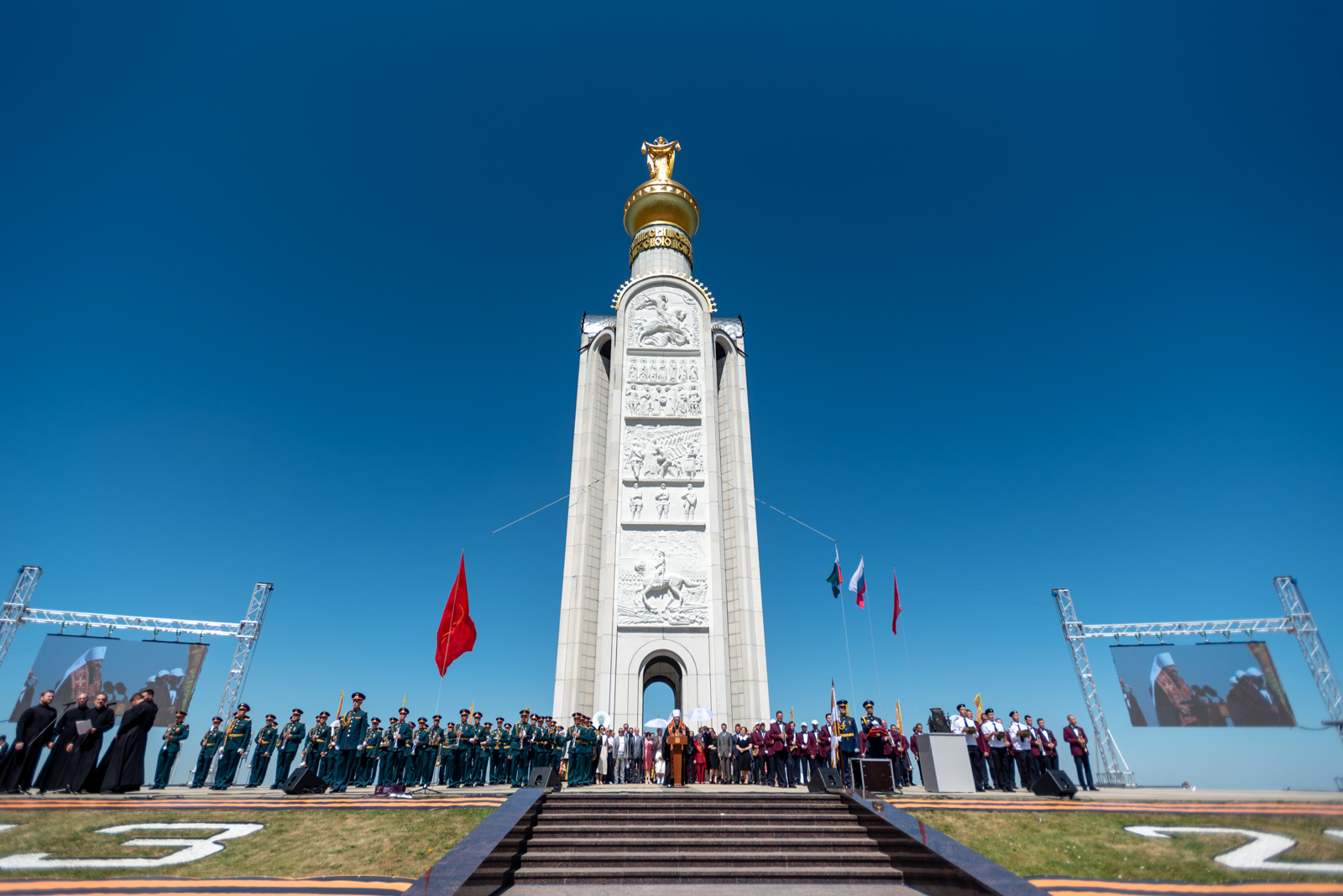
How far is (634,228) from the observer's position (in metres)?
25.5

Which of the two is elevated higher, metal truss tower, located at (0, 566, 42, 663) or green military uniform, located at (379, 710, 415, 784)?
metal truss tower, located at (0, 566, 42, 663)

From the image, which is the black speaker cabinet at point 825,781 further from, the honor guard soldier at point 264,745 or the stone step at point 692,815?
the honor guard soldier at point 264,745

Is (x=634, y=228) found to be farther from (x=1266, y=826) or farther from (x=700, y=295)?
(x=1266, y=826)

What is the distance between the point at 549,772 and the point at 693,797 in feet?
7.43

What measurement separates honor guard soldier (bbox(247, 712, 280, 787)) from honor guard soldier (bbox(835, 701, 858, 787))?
11.6 m

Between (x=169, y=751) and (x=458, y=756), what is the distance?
5.68 metres

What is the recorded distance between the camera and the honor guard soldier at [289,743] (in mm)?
12703

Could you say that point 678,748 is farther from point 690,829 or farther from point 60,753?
point 60,753

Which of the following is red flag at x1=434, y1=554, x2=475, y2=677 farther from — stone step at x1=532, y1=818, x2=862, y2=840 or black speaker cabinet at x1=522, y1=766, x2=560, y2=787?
stone step at x1=532, y1=818, x2=862, y2=840

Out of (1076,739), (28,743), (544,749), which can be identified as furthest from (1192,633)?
(28,743)

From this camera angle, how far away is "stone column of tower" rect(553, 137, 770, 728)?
17125 mm

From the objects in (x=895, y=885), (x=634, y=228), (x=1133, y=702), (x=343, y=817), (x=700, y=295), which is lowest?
(x=895, y=885)

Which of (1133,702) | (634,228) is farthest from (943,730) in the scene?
(634,228)

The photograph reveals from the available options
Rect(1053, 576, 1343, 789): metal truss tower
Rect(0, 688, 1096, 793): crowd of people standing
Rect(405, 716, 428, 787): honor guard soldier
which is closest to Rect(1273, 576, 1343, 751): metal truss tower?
Rect(1053, 576, 1343, 789): metal truss tower
